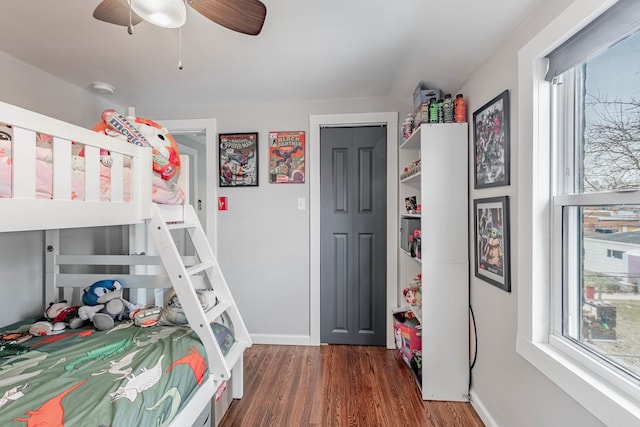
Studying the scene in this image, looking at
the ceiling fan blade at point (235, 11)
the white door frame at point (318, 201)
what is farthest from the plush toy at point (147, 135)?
the white door frame at point (318, 201)

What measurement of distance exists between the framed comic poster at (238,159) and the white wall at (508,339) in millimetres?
1765

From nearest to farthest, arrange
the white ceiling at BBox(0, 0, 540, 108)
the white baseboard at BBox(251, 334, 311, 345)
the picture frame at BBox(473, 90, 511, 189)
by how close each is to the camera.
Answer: the white ceiling at BBox(0, 0, 540, 108) < the picture frame at BBox(473, 90, 511, 189) < the white baseboard at BBox(251, 334, 311, 345)

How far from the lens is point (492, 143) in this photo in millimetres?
1639

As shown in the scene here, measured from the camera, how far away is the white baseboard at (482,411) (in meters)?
1.65

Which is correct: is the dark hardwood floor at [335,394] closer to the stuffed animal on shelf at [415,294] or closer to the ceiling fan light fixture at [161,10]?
the stuffed animal on shelf at [415,294]

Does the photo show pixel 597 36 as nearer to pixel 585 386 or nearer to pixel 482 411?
pixel 585 386

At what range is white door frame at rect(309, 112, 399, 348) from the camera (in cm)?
260

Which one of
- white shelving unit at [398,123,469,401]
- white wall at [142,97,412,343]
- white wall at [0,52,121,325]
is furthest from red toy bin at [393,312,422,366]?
white wall at [0,52,121,325]

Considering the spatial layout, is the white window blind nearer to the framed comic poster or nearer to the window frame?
the window frame

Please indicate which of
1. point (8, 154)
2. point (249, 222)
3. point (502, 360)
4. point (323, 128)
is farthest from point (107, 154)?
point (502, 360)

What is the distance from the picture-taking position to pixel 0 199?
844 mm

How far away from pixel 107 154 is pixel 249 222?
1.52 m

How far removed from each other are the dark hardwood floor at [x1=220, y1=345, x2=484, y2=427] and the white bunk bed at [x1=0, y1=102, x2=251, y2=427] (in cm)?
23

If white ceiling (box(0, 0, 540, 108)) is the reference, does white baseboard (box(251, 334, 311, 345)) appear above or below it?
below
